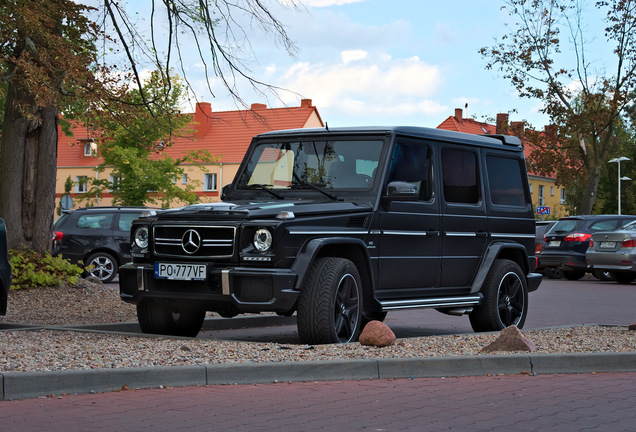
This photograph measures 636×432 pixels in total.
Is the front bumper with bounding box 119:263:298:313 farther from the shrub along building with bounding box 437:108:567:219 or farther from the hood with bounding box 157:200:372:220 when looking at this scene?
the shrub along building with bounding box 437:108:567:219

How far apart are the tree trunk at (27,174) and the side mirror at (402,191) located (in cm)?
793

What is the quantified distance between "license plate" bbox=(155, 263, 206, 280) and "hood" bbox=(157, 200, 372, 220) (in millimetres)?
468

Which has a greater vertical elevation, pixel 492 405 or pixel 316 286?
pixel 316 286

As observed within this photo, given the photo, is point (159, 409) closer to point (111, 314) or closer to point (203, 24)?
point (111, 314)

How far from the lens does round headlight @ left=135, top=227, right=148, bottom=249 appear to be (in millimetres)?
9406

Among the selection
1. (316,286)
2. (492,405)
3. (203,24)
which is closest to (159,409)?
(492,405)

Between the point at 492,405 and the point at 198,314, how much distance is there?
14.2 ft

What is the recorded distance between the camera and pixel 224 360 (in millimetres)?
7613

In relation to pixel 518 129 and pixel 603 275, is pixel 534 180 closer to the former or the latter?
pixel 518 129

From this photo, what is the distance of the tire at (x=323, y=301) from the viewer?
8.58m

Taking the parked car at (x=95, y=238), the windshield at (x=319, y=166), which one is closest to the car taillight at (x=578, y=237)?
the parked car at (x=95, y=238)

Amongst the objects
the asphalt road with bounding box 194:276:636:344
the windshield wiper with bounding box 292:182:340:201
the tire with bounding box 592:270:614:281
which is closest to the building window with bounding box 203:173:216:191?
the tire with bounding box 592:270:614:281

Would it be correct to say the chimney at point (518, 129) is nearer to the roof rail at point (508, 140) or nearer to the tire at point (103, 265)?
the tire at point (103, 265)

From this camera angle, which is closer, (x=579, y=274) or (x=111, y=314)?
(x=111, y=314)
